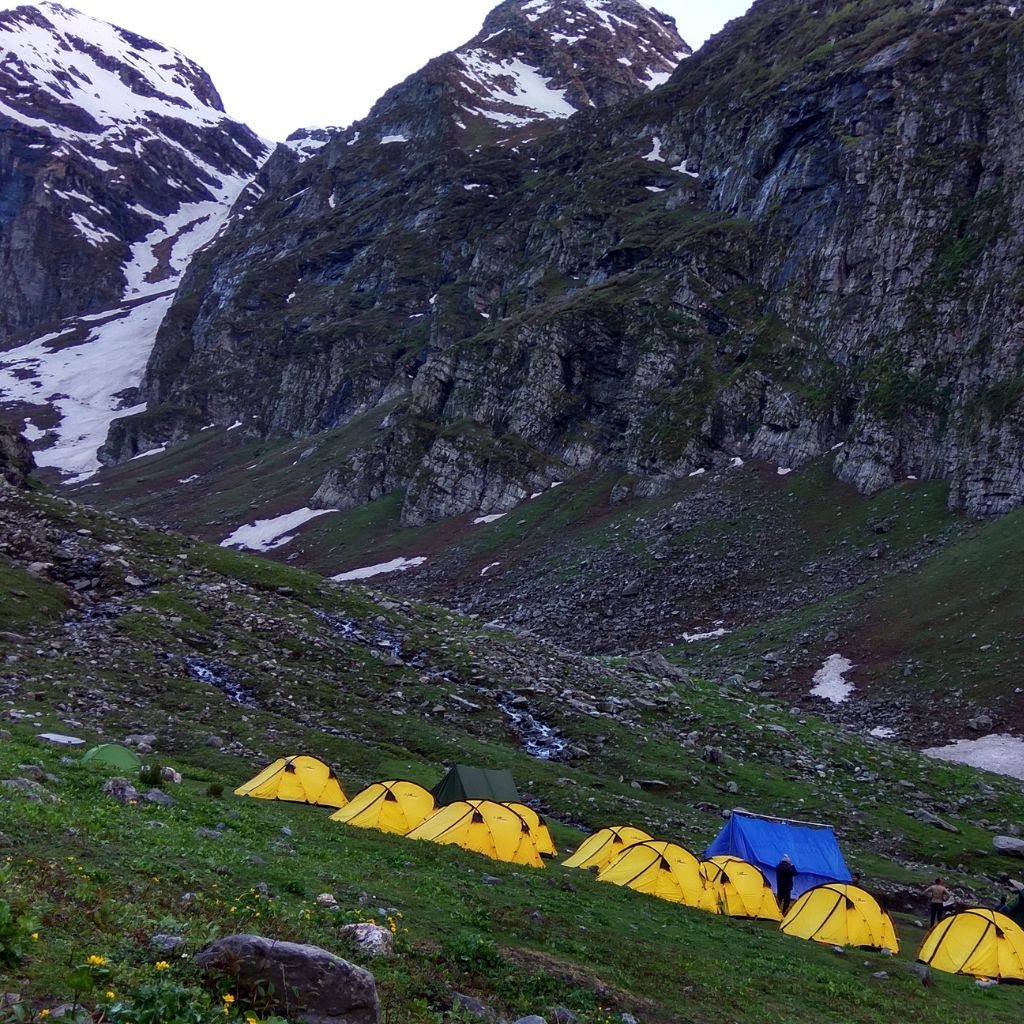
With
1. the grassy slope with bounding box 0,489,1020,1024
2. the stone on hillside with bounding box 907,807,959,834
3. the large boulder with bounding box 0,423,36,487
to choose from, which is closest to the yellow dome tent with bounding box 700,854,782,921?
the grassy slope with bounding box 0,489,1020,1024

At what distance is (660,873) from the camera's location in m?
22.3

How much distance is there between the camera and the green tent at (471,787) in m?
25.4

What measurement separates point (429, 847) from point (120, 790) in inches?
286

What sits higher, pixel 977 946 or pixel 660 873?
pixel 977 946

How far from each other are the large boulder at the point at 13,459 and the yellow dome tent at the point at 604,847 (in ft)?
129

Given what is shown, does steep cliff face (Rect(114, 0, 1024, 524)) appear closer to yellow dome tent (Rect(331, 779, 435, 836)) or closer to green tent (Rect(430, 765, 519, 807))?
green tent (Rect(430, 765, 519, 807))

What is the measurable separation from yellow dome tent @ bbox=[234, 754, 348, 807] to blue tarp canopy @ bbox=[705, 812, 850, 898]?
37.9 ft

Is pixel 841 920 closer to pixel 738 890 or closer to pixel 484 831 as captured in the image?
pixel 738 890

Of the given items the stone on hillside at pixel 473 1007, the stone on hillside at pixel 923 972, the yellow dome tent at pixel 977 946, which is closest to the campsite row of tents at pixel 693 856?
the yellow dome tent at pixel 977 946

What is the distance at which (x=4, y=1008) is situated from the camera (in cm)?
632

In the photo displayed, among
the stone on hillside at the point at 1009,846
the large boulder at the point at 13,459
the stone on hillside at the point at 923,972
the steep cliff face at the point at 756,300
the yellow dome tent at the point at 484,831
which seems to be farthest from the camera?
the steep cliff face at the point at 756,300

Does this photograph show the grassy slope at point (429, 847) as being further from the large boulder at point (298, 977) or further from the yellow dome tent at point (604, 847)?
the yellow dome tent at point (604, 847)

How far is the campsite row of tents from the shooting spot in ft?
67.6

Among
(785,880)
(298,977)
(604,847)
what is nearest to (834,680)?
(785,880)
